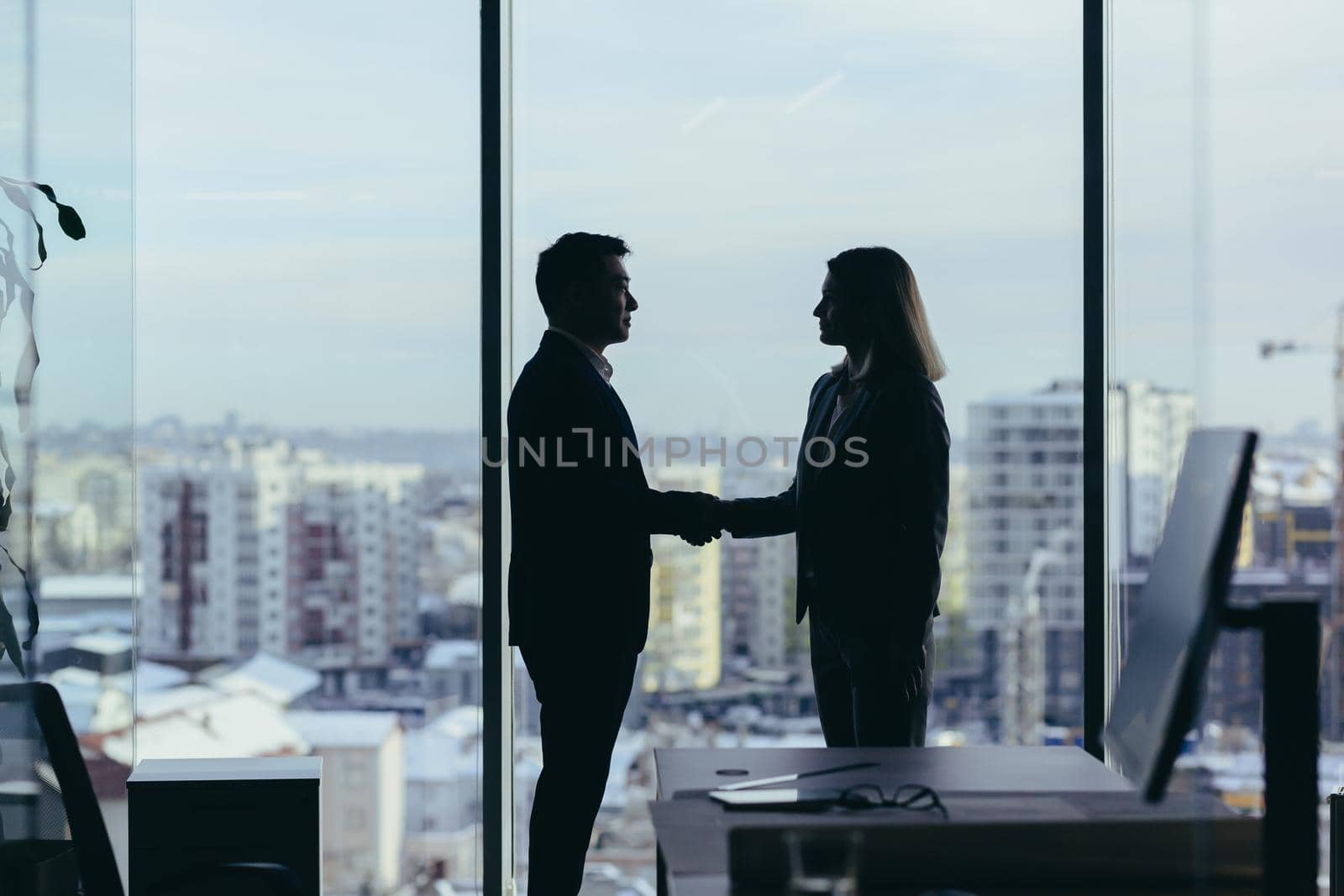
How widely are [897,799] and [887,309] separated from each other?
1.54 metres

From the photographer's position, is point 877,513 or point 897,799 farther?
point 877,513

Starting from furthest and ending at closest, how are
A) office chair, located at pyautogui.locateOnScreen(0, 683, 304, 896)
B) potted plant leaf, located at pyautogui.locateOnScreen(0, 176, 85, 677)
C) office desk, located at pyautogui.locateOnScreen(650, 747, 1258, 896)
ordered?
1. potted plant leaf, located at pyautogui.locateOnScreen(0, 176, 85, 677)
2. office chair, located at pyautogui.locateOnScreen(0, 683, 304, 896)
3. office desk, located at pyautogui.locateOnScreen(650, 747, 1258, 896)

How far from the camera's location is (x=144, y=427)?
3666 mm

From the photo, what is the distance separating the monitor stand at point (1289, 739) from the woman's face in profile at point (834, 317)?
74.8 inches

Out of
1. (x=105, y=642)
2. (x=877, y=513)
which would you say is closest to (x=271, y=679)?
(x=105, y=642)

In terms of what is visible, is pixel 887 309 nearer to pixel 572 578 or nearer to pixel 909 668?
pixel 909 668

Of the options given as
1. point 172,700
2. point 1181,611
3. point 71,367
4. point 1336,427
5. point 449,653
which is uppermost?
point 71,367

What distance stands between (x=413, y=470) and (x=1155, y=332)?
2084 mm

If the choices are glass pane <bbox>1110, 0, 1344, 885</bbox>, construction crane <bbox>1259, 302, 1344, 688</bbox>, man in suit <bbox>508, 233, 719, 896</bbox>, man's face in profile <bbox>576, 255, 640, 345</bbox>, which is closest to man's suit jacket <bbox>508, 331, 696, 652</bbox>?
man in suit <bbox>508, 233, 719, 896</bbox>

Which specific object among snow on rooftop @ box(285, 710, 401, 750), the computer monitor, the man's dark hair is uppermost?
the man's dark hair

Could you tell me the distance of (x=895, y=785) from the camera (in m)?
1.99

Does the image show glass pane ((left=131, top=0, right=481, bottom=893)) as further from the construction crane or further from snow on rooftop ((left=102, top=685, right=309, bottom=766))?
the construction crane

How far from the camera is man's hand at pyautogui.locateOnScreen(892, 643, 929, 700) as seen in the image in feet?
9.95

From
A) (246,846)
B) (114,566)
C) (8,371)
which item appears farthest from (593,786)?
(8,371)
